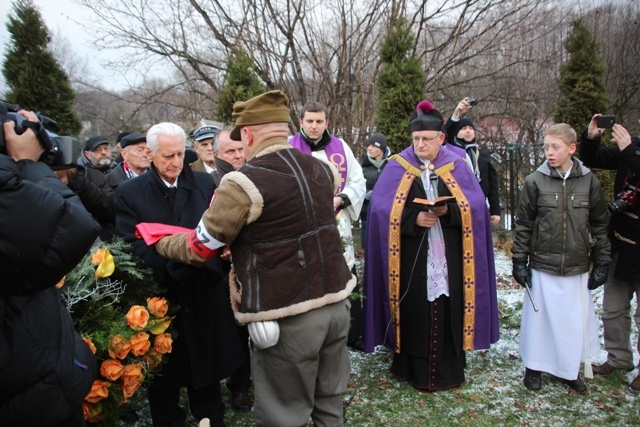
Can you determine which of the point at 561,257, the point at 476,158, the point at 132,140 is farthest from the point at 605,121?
the point at 132,140

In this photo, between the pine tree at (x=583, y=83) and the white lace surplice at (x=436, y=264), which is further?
the pine tree at (x=583, y=83)

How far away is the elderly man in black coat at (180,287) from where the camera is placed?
304 centimetres

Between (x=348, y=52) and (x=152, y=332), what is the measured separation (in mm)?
10016

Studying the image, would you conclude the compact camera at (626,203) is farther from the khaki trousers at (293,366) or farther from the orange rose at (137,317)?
the orange rose at (137,317)

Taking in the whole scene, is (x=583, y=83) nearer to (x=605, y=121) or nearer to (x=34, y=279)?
(x=605, y=121)

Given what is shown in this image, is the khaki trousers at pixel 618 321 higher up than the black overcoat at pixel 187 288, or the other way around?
the black overcoat at pixel 187 288

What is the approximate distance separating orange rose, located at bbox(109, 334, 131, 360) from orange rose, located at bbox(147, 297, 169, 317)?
273mm

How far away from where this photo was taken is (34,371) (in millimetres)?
1866

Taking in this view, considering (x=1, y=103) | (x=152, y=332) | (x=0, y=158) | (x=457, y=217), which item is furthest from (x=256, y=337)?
(x=457, y=217)

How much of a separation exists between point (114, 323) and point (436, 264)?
105 inches

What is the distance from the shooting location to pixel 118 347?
98.4 inches

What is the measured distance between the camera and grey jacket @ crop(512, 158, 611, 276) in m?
3.88

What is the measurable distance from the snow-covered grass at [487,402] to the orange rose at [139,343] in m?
1.46

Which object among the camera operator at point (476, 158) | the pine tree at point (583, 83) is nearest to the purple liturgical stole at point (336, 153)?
→ the camera operator at point (476, 158)
